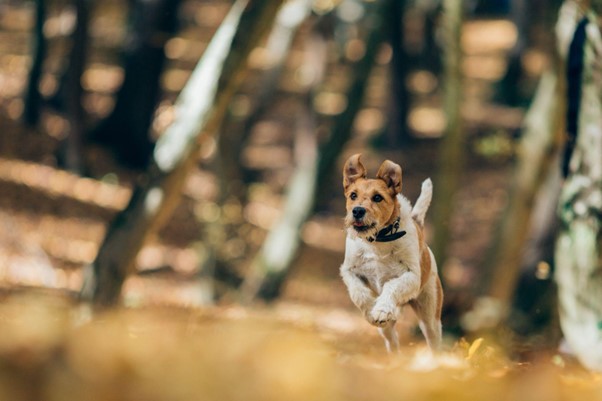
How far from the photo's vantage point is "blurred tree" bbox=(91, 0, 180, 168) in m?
25.2

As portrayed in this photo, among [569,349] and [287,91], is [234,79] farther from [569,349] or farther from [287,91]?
[287,91]

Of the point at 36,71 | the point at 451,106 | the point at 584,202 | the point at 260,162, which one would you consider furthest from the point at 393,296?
the point at 260,162

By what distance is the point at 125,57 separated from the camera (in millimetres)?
25953

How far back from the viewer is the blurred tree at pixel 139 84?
2523 centimetres

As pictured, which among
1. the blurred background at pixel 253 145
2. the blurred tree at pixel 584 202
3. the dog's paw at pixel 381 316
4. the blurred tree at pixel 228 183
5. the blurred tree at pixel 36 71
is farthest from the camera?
the blurred tree at pixel 36 71

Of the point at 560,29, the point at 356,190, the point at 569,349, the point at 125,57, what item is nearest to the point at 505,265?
the point at 560,29

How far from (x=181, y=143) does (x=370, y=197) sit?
751cm

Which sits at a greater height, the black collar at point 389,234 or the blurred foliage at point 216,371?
the black collar at point 389,234

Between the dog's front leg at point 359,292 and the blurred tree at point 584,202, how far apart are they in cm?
451

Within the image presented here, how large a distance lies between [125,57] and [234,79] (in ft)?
54.9

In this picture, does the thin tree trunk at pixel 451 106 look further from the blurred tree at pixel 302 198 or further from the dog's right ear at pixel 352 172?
the dog's right ear at pixel 352 172

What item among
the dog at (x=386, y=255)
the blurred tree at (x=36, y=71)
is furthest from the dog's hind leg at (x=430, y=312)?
the blurred tree at (x=36, y=71)

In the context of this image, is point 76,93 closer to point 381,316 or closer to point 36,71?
point 36,71

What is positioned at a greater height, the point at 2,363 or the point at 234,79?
the point at 234,79
